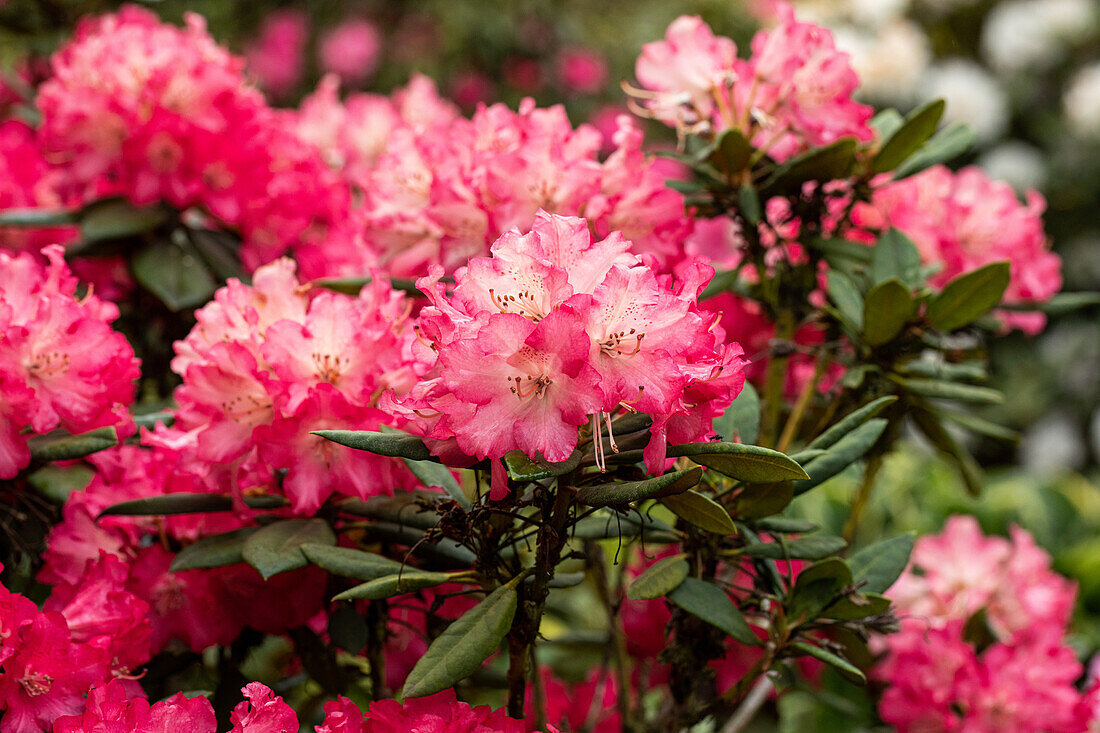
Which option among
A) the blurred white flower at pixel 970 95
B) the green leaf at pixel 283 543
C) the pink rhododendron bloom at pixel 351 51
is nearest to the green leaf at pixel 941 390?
the green leaf at pixel 283 543

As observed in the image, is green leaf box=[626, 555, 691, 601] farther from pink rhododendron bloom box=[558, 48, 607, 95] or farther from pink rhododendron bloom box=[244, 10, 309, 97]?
pink rhododendron bloom box=[244, 10, 309, 97]

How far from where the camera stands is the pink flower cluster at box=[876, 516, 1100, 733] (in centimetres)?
112

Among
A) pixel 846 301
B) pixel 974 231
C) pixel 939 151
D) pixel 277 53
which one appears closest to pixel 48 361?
pixel 846 301

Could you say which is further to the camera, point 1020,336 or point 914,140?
point 1020,336

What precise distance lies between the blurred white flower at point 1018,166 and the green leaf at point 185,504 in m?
4.22

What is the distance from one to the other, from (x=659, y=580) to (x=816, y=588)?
0.51ft

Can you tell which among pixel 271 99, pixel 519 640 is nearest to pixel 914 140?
pixel 519 640

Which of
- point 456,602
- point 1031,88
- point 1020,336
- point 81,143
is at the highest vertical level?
point 81,143

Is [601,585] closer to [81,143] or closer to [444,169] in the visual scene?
[444,169]

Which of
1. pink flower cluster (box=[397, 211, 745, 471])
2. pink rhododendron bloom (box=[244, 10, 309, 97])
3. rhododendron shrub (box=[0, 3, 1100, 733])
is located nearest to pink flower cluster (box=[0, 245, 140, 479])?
rhododendron shrub (box=[0, 3, 1100, 733])

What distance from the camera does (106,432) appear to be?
0.84m

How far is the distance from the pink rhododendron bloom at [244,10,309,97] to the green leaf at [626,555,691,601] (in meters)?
3.25

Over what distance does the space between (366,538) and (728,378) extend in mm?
400

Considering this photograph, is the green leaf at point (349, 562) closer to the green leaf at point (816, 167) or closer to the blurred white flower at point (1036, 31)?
the green leaf at point (816, 167)
